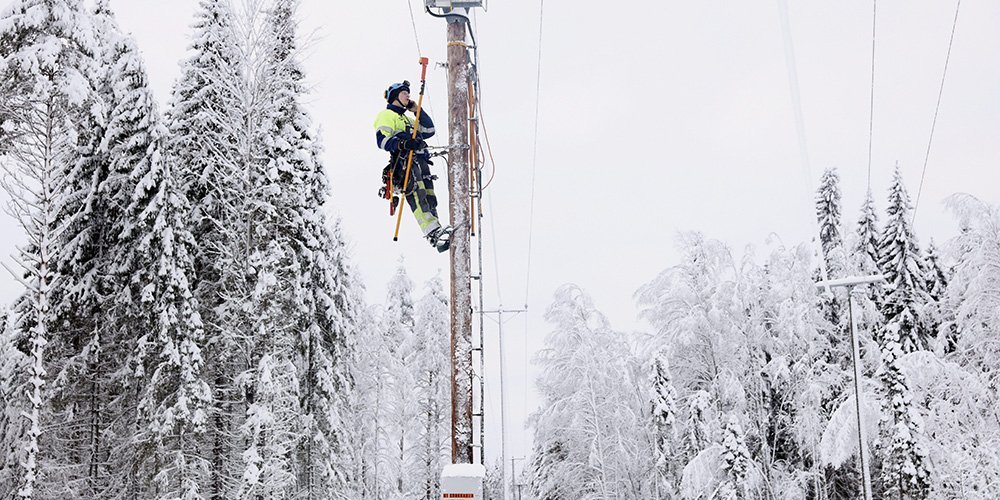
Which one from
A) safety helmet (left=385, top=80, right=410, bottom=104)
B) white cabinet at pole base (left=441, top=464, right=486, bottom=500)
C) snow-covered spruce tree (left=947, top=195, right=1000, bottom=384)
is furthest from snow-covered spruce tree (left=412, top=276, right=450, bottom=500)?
white cabinet at pole base (left=441, top=464, right=486, bottom=500)

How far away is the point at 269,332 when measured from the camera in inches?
765

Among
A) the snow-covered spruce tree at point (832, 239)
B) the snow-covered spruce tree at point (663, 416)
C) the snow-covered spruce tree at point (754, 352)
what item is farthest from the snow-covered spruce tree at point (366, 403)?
the snow-covered spruce tree at point (832, 239)

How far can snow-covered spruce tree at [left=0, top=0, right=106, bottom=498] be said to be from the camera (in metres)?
16.3

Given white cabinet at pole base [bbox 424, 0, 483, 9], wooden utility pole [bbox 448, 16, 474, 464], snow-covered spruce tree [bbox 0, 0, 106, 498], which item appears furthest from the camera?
snow-covered spruce tree [bbox 0, 0, 106, 498]

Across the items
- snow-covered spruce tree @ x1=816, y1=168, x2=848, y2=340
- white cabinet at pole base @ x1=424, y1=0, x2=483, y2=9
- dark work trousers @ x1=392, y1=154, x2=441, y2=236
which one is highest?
snow-covered spruce tree @ x1=816, y1=168, x2=848, y2=340

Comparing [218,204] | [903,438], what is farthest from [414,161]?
[903,438]

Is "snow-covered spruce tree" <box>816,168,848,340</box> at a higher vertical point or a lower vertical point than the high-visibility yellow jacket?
higher

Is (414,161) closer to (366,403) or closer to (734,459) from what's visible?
(734,459)

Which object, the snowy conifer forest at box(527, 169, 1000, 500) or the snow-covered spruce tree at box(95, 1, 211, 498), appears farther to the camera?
the snowy conifer forest at box(527, 169, 1000, 500)

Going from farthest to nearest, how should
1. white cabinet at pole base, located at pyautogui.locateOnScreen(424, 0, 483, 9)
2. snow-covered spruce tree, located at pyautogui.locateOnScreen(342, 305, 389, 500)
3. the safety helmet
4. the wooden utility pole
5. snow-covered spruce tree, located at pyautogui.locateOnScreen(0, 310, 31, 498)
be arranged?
snow-covered spruce tree, located at pyautogui.locateOnScreen(342, 305, 389, 500)
snow-covered spruce tree, located at pyautogui.locateOnScreen(0, 310, 31, 498)
the safety helmet
white cabinet at pole base, located at pyautogui.locateOnScreen(424, 0, 483, 9)
the wooden utility pole

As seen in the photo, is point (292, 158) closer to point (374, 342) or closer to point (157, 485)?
point (157, 485)

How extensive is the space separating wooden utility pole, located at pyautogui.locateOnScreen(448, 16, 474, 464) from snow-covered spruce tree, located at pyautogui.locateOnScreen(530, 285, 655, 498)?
24.1m

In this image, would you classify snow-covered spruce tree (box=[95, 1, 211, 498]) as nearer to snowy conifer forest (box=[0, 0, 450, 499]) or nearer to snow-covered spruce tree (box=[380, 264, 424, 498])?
snowy conifer forest (box=[0, 0, 450, 499])

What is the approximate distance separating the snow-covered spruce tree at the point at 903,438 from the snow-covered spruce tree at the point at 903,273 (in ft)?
16.3
